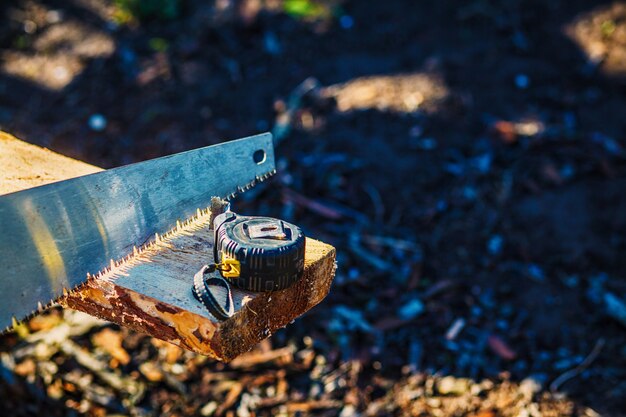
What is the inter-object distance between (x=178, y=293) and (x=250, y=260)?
277mm

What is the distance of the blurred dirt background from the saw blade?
172 centimetres

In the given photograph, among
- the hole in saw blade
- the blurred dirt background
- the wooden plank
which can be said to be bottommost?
the blurred dirt background

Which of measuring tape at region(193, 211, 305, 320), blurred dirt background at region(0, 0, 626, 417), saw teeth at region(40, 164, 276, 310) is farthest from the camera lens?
blurred dirt background at region(0, 0, 626, 417)

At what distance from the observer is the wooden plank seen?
1.99 metres

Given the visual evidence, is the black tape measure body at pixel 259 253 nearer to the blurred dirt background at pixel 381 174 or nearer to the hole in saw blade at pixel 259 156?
the hole in saw blade at pixel 259 156

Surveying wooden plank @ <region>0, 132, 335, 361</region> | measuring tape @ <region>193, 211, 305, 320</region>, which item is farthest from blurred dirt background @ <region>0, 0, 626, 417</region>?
measuring tape @ <region>193, 211, 305, 320</region>

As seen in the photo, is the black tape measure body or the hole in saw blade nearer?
the black tape measure body

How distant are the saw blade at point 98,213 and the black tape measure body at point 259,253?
0.40 meters

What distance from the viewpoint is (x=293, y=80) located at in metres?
6.55

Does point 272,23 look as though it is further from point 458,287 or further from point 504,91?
point 458,287

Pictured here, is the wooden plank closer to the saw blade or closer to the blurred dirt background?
the saw blade

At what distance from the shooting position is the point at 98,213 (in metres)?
2.26

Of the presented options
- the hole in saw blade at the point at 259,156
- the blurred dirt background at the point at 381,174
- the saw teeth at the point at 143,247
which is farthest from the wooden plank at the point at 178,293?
the blurred dirt background at the point at 381,174

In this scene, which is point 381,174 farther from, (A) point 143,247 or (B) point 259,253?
(B) point 259,253
